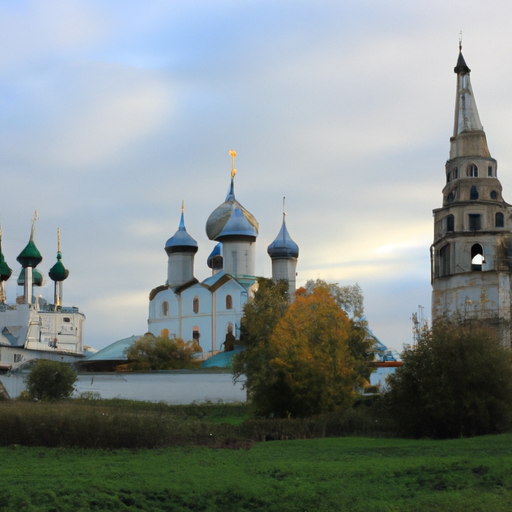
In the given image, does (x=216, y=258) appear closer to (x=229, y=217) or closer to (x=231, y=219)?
(x=229, y=217)

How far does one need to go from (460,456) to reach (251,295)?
40.7 m

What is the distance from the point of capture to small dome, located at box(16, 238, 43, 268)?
228 feet

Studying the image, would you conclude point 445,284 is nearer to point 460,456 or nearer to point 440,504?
point 460,456

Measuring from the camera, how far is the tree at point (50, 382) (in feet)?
150

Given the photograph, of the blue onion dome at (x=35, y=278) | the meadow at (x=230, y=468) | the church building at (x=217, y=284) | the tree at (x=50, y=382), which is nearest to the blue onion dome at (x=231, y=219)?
the church building at (x=217, y=284)

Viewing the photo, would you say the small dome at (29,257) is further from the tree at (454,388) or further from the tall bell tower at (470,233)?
the tree at (454,388)

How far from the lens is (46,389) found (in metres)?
45.7

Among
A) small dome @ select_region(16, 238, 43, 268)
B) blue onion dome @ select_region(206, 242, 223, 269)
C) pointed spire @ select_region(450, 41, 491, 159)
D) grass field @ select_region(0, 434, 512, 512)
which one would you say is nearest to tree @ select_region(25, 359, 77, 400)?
grass field @ select_region(0, 434, 512, 512)

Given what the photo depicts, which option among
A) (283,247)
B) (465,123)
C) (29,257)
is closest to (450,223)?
(465,123)

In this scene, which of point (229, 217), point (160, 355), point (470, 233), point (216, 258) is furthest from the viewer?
point (216, 258)

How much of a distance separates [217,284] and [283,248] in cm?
515

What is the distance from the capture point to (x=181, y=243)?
2623 inches

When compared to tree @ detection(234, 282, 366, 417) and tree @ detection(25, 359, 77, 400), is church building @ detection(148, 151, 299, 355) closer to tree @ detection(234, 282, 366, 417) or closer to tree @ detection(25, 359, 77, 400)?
tree @ detection(25, 359, 77, 400)

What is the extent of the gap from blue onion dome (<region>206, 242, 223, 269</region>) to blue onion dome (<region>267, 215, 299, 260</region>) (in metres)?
7.39
